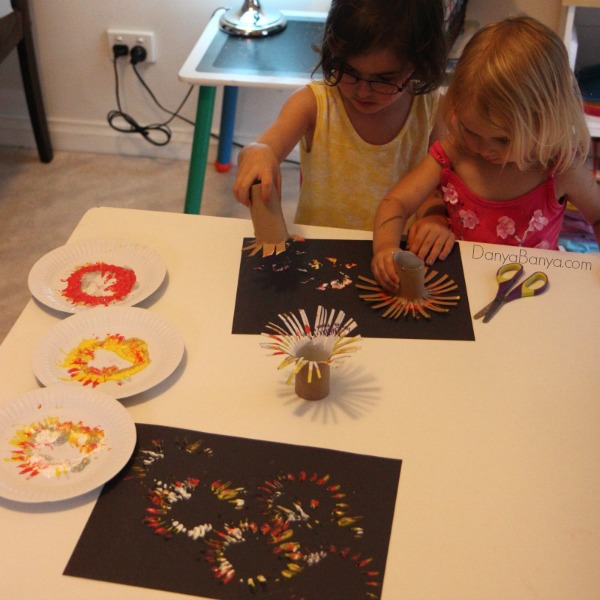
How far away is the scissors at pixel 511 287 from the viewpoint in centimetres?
110

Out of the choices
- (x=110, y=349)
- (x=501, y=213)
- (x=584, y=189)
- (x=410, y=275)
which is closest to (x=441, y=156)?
(x=501, y=213)

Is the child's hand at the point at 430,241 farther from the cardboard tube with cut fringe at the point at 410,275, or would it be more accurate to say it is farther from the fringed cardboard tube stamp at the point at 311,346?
the fringed cardboard tube stamp at the point at 311,346

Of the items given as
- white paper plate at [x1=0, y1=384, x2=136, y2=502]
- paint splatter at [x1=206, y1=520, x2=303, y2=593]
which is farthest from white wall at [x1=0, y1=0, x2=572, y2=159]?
paint splatter at [x1=206, y1=520, x2=303, y2=593]

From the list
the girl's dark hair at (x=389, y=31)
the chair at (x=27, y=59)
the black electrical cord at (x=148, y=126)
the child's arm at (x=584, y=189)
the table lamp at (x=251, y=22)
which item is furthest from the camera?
the black electrical cord at (x=148, y=126)

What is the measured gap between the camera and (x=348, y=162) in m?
1.52

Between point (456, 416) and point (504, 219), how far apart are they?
56 cm

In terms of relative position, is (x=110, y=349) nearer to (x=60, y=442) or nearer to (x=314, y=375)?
(x=60, y=442)

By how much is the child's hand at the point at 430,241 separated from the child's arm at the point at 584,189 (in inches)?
9.8

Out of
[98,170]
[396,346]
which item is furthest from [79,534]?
[98,170]

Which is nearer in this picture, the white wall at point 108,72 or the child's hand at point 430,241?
the child's hand at point 430,241

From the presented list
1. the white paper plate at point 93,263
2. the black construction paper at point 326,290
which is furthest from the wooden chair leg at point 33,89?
the black construction paper at point 326,290

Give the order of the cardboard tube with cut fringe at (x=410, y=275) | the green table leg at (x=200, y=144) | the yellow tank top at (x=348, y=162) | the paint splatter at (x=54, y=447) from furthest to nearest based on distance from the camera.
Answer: the green table leg at (x=200, y=144)
the yellow tank top at (x=348, y=162)
the cardboard tube with cut fringe at (x=410, y=275)
the paint splatter at (x=54, y=447)

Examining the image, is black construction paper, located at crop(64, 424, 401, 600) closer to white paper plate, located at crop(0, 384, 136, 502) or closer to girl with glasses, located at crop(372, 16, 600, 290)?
white paper plate, located at crop(0, 384, 136, 502)

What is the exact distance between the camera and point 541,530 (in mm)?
795
